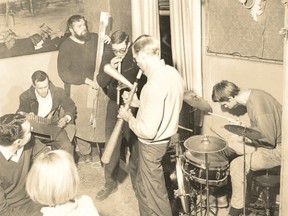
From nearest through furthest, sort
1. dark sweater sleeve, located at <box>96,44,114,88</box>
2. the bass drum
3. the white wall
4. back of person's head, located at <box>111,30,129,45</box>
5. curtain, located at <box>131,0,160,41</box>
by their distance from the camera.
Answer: the bass drum
the white wall
back of person's head, located at <box>111,30,129,45</box>
dark sweater sleeve, located at <box>96,44,114,88</box>
curtain, located at <box>131,0,160,41</box>

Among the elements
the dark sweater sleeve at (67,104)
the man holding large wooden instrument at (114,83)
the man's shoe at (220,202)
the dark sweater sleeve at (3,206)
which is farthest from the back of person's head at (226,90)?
the dark sweater sleeve at (3,206)

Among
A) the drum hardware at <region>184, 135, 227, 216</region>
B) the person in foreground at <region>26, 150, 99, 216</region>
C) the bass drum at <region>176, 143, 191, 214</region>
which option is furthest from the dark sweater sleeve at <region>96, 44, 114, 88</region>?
the person in foreground at <region>26, 150, 99, 216</region>

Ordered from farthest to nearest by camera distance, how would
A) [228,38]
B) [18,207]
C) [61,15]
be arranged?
[228,38], [61,15], [18,207]

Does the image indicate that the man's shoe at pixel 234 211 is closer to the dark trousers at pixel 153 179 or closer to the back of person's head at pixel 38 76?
the dark trousers at pixel 153 179

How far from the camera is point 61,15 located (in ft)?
14.9

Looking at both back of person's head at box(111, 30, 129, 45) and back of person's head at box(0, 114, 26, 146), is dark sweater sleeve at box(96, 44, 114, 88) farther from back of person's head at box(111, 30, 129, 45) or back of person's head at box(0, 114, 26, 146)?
back of person's head at box(0, 114, 26, 146)

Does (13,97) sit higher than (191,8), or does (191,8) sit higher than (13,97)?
(191,8)

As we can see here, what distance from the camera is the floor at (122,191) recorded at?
4.28 m

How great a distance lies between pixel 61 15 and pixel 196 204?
2.70 metres

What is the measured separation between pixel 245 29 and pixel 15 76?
8.85 feet

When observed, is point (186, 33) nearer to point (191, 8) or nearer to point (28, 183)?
point (191, 8)

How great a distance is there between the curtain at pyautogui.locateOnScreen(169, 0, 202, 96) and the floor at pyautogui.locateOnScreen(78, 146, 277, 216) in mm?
1504

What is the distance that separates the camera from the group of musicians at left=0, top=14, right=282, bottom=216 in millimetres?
3590

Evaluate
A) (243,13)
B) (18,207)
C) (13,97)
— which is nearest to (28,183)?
(18,207)
